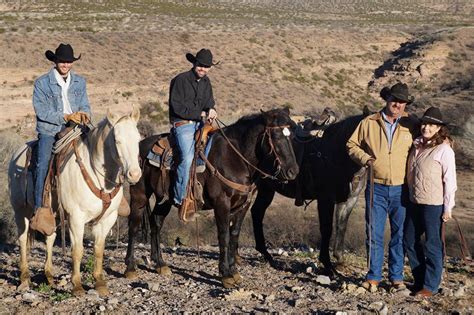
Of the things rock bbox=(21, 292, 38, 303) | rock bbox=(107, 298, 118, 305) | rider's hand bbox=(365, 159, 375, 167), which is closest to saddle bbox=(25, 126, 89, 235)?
rock bbox=(21, 292, 38, 303)

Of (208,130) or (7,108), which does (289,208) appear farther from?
(7,108)

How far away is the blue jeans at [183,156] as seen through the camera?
8.59 m

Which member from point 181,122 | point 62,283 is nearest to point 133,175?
point 181,122

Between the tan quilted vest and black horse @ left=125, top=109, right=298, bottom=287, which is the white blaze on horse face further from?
the tan quilted vest

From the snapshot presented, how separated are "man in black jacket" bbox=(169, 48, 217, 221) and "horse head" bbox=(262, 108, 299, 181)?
0.90m

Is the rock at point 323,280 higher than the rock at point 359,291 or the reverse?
the reverse

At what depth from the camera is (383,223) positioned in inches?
311

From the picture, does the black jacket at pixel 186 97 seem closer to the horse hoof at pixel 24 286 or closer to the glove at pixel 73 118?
the glove at pixel 73 118

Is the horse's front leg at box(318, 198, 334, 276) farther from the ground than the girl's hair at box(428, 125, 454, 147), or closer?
closer

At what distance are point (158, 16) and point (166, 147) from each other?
5504 cm

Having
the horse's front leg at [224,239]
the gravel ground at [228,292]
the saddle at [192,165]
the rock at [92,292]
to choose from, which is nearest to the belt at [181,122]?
the saddle at [192,165]

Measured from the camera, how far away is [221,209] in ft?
28.1

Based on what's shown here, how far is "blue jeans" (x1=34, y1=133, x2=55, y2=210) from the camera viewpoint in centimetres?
799

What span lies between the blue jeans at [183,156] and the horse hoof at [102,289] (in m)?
1.51
